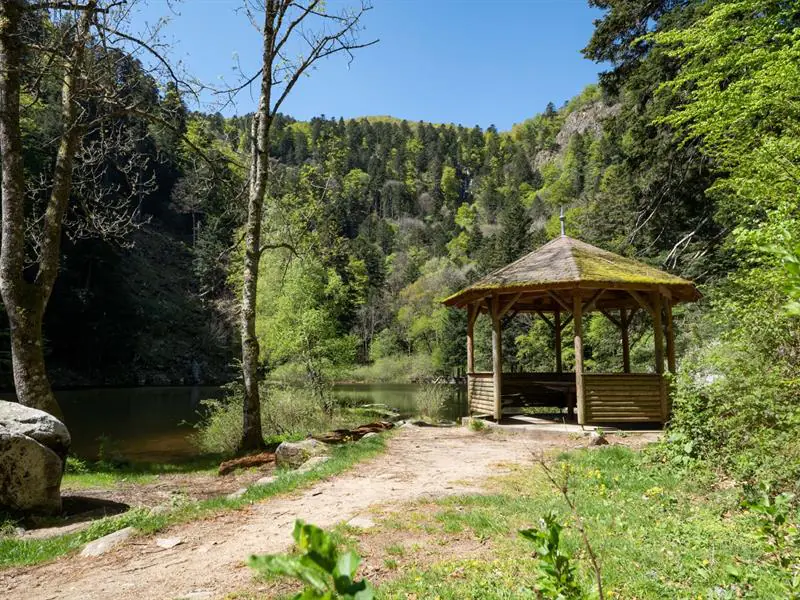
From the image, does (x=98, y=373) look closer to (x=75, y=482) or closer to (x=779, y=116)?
(x=75, y=482)

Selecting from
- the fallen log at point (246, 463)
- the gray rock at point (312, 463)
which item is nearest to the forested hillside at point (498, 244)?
the fallen log at point (246, 463)

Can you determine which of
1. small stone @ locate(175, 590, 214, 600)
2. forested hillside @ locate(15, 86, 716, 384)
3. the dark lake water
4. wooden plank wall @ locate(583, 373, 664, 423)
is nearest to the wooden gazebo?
wooden plank wall @ locate(583, 373, 664, 423)

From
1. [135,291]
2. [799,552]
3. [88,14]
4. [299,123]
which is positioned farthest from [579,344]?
[299,123]

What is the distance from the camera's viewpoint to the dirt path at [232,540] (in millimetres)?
3875

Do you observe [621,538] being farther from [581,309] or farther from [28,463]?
[581,309]

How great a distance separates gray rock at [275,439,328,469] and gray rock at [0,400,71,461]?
10.2ft

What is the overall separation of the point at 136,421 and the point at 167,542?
59.9 ft

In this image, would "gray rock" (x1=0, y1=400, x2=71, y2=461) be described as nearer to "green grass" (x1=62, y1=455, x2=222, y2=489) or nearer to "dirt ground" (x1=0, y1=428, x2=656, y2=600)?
"green grass" (x1=62, y1=455, x2=222, y2=489)

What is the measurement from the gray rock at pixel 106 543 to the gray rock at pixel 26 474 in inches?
68.1

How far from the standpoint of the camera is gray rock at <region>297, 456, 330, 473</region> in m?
7.70

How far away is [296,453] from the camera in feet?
28.6

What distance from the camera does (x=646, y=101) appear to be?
50.5 feet

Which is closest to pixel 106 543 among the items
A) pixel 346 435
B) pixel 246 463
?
pixel 246 463

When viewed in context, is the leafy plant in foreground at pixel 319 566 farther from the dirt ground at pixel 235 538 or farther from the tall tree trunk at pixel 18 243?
the tall tree trunk at pixel 18 243
